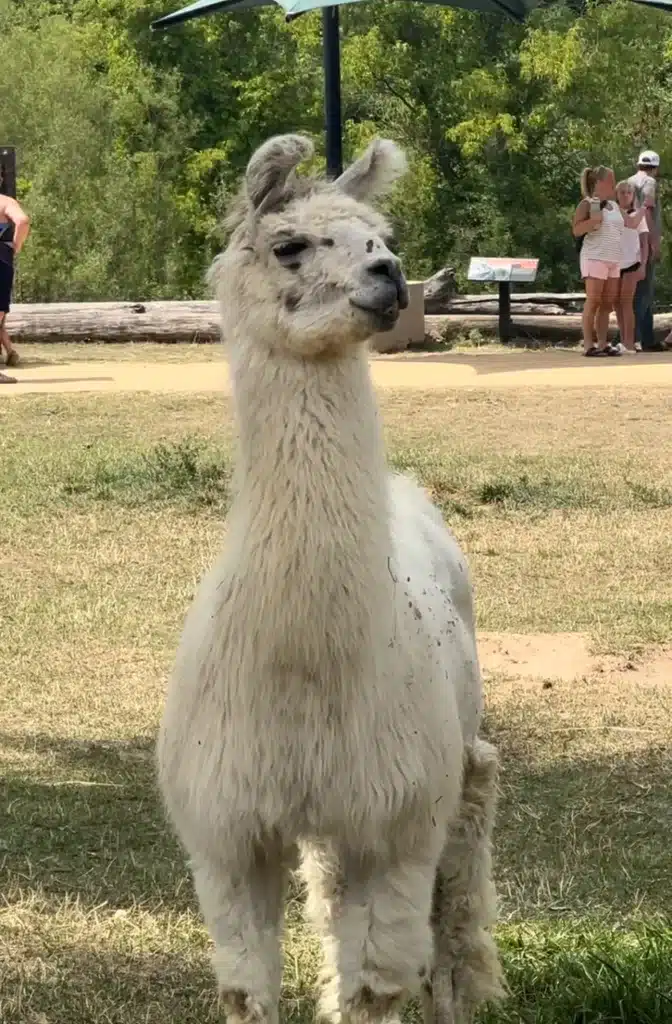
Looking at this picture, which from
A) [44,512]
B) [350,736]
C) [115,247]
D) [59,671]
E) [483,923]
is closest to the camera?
[350,736]

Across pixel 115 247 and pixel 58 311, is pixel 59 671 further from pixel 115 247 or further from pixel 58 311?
pixel 115 247

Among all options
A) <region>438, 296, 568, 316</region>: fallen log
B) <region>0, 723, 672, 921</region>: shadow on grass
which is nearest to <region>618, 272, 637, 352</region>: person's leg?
<region>438, 296, 568, 316</region>: fallen log

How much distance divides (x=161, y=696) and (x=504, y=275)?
1415 cm

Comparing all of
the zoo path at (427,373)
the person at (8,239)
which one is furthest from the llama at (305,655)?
the person at (8,239)

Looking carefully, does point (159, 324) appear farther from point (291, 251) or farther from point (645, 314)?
point (291, 251)

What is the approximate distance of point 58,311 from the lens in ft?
71.6

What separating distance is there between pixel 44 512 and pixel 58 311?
1143 centimetres

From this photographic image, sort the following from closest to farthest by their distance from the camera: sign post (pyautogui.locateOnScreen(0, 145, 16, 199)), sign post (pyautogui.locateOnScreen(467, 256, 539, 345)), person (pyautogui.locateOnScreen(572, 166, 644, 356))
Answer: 1. person (pyautogui.locateOnScreen(572, 166, 644, 356))
2. sign post (pyautogui.locateOnScreen(0, 145, 16, 199))
3. sign post (pyautogui.locateOnScreen(467, 256, 539, 345))

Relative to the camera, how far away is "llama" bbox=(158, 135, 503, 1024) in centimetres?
348

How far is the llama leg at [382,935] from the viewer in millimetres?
3545

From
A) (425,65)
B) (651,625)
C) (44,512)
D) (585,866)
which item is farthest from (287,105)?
(585,866)

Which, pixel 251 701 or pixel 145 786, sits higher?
pixel 251 701

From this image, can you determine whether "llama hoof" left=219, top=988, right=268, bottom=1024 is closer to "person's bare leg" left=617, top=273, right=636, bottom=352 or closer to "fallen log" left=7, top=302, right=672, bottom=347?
"person's bare leg" left=617, top=273, right=636, bottom=352

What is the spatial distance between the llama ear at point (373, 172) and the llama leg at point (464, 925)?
4.70ft
